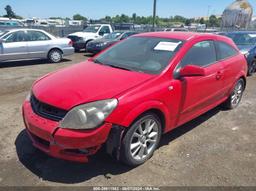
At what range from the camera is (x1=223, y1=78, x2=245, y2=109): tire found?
523 centimetres

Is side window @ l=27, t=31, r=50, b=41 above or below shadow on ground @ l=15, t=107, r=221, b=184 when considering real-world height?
above

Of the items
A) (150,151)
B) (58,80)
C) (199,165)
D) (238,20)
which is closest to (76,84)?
(58,80)

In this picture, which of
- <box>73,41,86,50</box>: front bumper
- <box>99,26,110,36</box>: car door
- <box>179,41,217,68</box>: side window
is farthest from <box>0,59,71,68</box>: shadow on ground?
<box>179,41,217,68</box>: side window

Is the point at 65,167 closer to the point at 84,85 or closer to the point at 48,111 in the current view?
the point at 48,111

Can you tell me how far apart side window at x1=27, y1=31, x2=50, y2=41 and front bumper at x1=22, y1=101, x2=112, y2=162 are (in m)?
8.11

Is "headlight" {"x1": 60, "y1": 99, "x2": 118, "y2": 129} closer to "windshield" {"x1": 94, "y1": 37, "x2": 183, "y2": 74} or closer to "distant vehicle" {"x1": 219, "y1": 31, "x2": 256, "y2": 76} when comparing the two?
"windshield" {"x1": 94, "y1": 37, "x2": 183, "y2": 74}

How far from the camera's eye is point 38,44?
33.7ft

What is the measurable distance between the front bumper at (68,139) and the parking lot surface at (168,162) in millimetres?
332

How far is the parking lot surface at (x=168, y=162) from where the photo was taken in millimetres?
2975

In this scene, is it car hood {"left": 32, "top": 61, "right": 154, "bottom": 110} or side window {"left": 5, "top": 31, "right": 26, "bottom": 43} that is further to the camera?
side window {"left": 5, "top": 31, "right": 26, "bottom": 43}

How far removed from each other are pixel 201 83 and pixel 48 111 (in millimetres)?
2305

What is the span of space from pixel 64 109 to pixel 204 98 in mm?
2377

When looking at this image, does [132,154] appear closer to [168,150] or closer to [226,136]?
[168,150]

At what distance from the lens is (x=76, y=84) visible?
3168mm
